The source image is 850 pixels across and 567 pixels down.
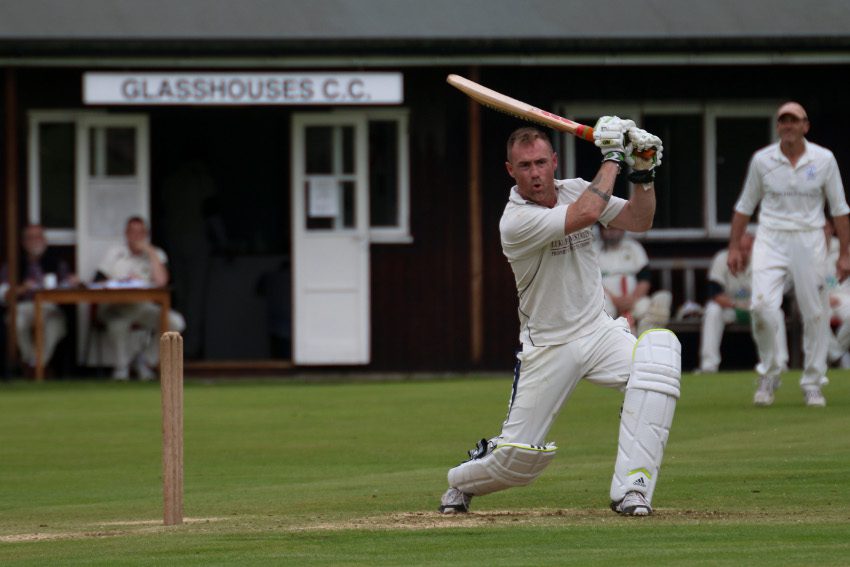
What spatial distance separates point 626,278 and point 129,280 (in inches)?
205

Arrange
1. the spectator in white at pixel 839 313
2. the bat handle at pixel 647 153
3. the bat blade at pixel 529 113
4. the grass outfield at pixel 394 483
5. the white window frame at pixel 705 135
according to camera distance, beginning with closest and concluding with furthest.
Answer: the grass outfield at pixel 394 483
the bat handle at pixel 647 153
the bat blade at pixel 529 113
the spectator in white at pixel 839 313
the white window frame at pixel 705 135

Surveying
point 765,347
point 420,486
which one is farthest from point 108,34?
point 420,486

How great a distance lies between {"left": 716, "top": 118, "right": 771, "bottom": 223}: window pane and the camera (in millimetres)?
21250

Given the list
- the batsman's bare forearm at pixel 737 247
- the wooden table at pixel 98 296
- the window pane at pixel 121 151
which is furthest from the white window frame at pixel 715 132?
the batsman's bare forearm at pixel 737 247

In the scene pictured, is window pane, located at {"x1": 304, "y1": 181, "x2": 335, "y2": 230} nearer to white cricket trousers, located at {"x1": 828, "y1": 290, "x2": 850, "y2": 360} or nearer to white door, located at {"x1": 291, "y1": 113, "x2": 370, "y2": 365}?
white door, located at {"x1": 291, "y1": 113, "x2": 370, "y2": 365}

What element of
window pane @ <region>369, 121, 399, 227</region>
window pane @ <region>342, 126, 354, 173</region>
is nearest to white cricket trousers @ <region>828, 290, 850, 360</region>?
window pane @ <region>369, 121, 399, 227</region>

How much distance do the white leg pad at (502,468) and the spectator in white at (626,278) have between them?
35.6 ft

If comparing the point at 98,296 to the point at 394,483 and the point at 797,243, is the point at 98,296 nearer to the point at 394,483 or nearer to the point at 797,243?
the point at 797,243

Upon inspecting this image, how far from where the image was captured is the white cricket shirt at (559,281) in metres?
8.48

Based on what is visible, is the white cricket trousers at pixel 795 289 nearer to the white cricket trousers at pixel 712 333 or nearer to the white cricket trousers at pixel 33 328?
the white cricket trousers at pixel 712 333

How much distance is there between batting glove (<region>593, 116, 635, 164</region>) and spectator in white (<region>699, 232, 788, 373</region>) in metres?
11.0

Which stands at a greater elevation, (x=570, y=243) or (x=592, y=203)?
(x=592, y=203)

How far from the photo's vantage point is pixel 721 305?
766 inches

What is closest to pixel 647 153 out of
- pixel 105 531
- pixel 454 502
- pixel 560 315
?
pixel 560 315
